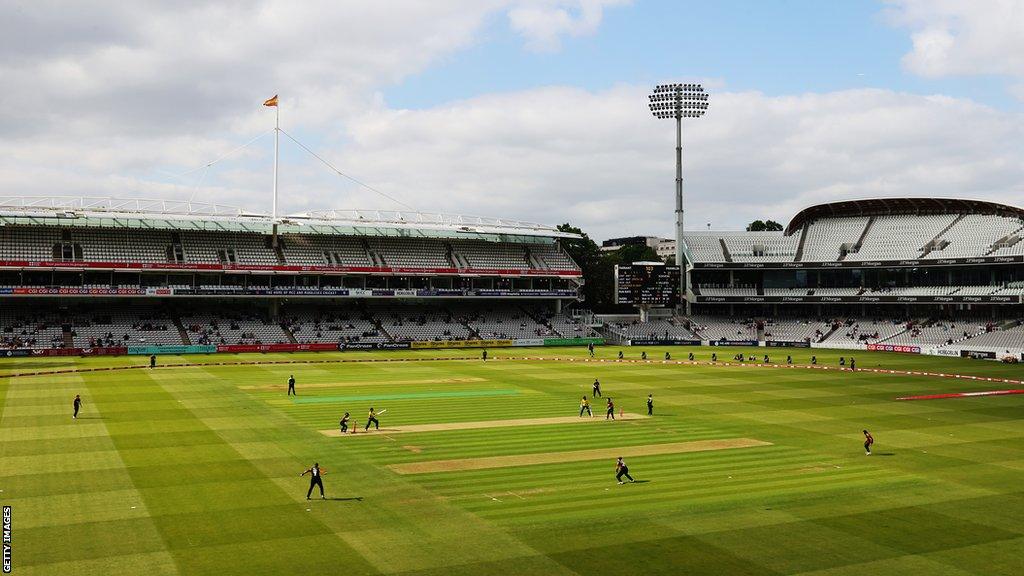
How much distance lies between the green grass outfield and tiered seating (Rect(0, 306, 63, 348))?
29.2 meters

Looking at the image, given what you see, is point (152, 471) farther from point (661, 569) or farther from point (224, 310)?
point (224, 310)

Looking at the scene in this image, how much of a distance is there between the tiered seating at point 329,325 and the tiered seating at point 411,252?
815cm

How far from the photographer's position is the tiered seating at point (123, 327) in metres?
82.4

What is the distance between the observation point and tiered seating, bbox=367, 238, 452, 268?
105 meters

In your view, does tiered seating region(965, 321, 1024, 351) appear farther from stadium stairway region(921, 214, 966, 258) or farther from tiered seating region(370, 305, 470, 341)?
tiered seating region(370, 305, 470, 341)

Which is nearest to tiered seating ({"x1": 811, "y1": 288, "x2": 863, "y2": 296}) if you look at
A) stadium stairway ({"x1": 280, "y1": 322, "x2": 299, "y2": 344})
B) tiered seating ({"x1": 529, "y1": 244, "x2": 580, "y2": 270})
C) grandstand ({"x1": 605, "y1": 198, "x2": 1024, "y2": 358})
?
grandstand ({"x1": 605, "y1": 198, "x2": 1024, "y2": 358})

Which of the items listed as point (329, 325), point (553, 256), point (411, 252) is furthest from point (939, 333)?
point (329, 325)

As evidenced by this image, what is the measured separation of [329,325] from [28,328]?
28492mm

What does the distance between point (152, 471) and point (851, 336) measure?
88.4 metres

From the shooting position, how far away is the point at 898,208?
11731 cm

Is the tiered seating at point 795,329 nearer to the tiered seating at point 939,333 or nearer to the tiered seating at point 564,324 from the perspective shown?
the tiered seating at point 939,333

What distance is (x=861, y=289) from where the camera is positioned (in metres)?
109

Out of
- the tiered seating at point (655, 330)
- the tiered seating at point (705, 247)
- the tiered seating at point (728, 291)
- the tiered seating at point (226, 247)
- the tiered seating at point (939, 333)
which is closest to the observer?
the tiered seating at point (939, 333)

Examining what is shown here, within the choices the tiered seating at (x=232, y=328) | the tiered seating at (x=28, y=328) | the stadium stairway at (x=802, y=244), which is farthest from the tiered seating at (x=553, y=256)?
the tiered seating at (x=28, y=328)
